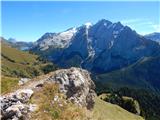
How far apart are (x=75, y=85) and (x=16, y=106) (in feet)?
19.5

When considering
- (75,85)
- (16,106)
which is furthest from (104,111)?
(16,106)

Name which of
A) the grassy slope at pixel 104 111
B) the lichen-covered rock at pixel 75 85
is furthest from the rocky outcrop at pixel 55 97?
the grassy slope at pixel 104 111

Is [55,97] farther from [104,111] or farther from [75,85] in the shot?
[104,111]

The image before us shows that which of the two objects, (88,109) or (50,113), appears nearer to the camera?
(50,113)

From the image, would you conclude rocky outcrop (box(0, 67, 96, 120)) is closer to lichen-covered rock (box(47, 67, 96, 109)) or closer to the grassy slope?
lichen-covered rock (box(47, 67, 96, 109))

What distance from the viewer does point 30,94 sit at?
22375 millimetres

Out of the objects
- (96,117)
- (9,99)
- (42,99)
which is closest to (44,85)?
(42,99)

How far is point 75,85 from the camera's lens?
1010 inches

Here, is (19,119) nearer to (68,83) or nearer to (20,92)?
(20,92)

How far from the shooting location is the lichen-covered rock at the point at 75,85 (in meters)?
24.8

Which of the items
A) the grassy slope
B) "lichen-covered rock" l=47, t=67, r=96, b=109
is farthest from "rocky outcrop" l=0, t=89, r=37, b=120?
the grassy slope

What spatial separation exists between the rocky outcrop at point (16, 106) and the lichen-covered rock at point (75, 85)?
292 centimetres

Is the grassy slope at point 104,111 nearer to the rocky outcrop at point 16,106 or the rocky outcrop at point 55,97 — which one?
the rocky outcrop at point 55,97

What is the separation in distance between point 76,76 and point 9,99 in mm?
6417
